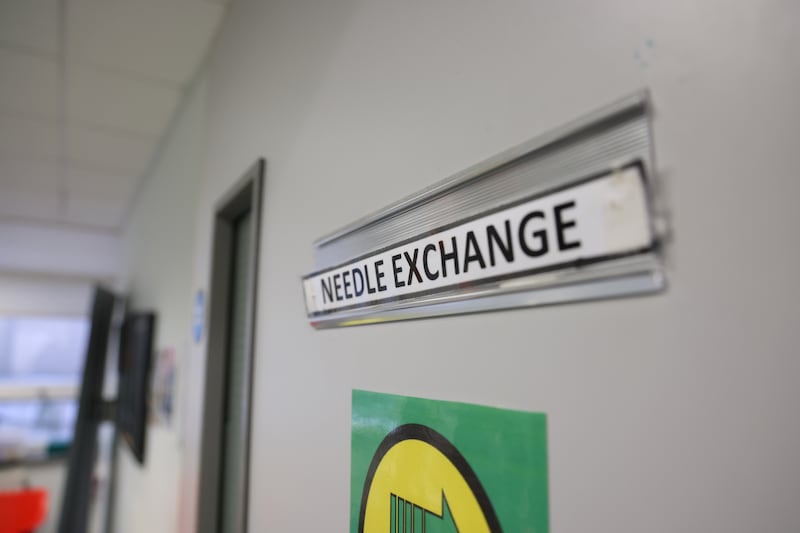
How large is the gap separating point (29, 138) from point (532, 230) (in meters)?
3.61

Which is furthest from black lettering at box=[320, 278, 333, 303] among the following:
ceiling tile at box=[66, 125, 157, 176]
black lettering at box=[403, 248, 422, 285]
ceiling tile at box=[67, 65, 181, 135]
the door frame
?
ceiling tile at box=[66, 125, 157, 176]

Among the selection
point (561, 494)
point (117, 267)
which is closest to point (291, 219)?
point (561, 494)

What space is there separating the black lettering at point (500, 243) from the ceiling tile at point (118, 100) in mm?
2502

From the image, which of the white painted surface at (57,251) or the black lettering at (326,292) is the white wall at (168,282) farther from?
the white painted surface at (57,251)

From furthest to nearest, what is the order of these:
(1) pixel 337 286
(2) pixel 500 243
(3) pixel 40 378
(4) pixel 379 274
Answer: (3) pixel 40 378 → (1) pixel 337 286 → (4) pixel 379 274 → (2) pixel 500 243

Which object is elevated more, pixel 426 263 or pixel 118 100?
pixel 118 100

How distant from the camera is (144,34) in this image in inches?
81.4

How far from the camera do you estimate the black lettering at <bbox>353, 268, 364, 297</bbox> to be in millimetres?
833

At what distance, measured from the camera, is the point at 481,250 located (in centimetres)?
58

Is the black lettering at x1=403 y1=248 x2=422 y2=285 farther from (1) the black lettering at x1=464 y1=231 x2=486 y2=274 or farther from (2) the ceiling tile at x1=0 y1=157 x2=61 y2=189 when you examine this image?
(2) the ceiling tile at x1=0 y1=157 x2=61 y2=189

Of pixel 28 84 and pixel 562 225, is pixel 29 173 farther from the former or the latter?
pixel 562 225

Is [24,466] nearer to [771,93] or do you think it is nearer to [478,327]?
[478,327]

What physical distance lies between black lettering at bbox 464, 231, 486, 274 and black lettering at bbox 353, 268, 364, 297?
0.27 meters

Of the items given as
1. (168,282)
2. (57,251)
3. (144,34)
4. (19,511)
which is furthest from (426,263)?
(57,251)
